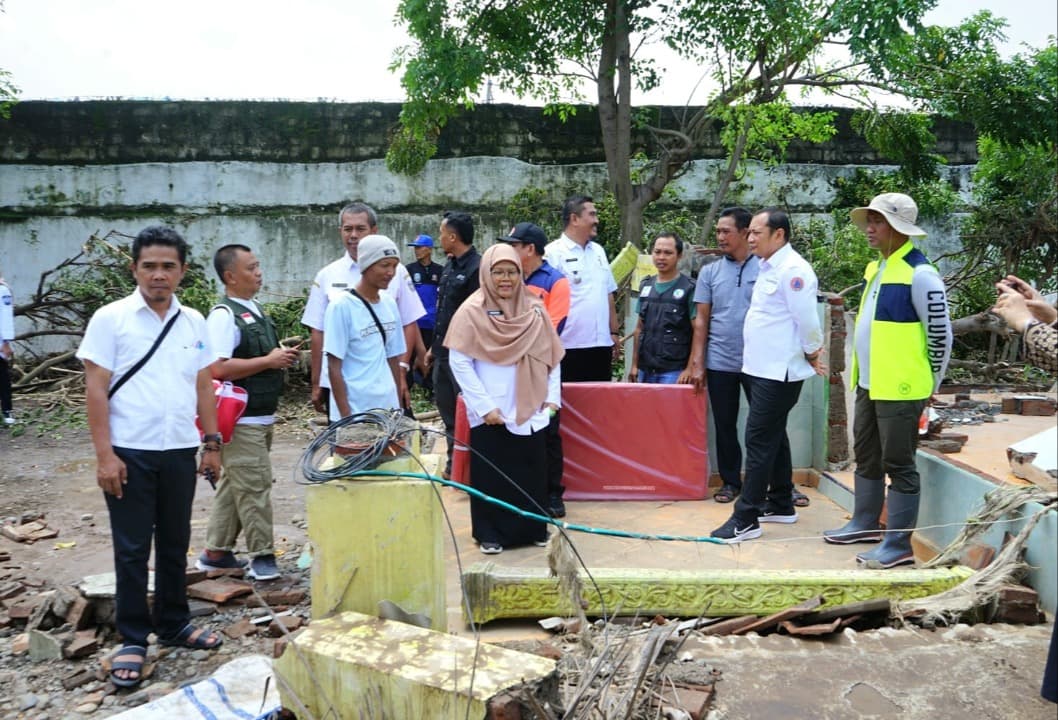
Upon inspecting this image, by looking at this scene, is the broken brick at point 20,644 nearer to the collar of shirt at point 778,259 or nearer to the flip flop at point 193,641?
the flip flop at point 193,641

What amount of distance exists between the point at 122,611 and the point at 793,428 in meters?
4.56

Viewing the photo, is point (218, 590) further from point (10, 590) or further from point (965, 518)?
point (965, 518)

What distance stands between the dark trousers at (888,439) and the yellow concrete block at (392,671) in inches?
98.0

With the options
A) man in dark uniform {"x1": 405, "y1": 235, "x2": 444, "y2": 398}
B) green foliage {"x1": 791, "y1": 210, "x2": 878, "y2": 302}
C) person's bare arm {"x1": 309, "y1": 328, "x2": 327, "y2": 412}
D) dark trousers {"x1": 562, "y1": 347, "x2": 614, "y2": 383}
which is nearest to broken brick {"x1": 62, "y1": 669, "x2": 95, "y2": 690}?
person's bare arm {"x1": 309, "y1": 328, "x2": 327, "y2": 412}

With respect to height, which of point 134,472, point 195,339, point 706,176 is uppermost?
point 706,176

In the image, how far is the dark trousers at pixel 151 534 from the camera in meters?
3.66

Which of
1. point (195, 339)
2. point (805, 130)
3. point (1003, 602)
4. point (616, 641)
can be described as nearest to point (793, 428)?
point (1003, 602)

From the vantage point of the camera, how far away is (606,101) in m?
10.4

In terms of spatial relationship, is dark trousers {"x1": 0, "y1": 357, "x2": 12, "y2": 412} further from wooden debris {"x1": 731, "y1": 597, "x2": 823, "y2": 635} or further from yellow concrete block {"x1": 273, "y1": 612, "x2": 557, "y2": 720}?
wooden debris {"x1": 731, "y1": 597, "x2": 823, "y2": 635}

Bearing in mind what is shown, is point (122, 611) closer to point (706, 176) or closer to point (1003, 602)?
point (1003, 602)

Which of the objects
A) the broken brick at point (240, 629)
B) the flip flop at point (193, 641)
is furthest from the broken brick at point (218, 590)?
the flip flop at point (193, 641)

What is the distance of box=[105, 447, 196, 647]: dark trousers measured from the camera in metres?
3.66

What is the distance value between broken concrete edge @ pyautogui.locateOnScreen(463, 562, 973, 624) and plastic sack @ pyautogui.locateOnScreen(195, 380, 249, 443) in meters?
1.41

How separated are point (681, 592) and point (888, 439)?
4.53ft
